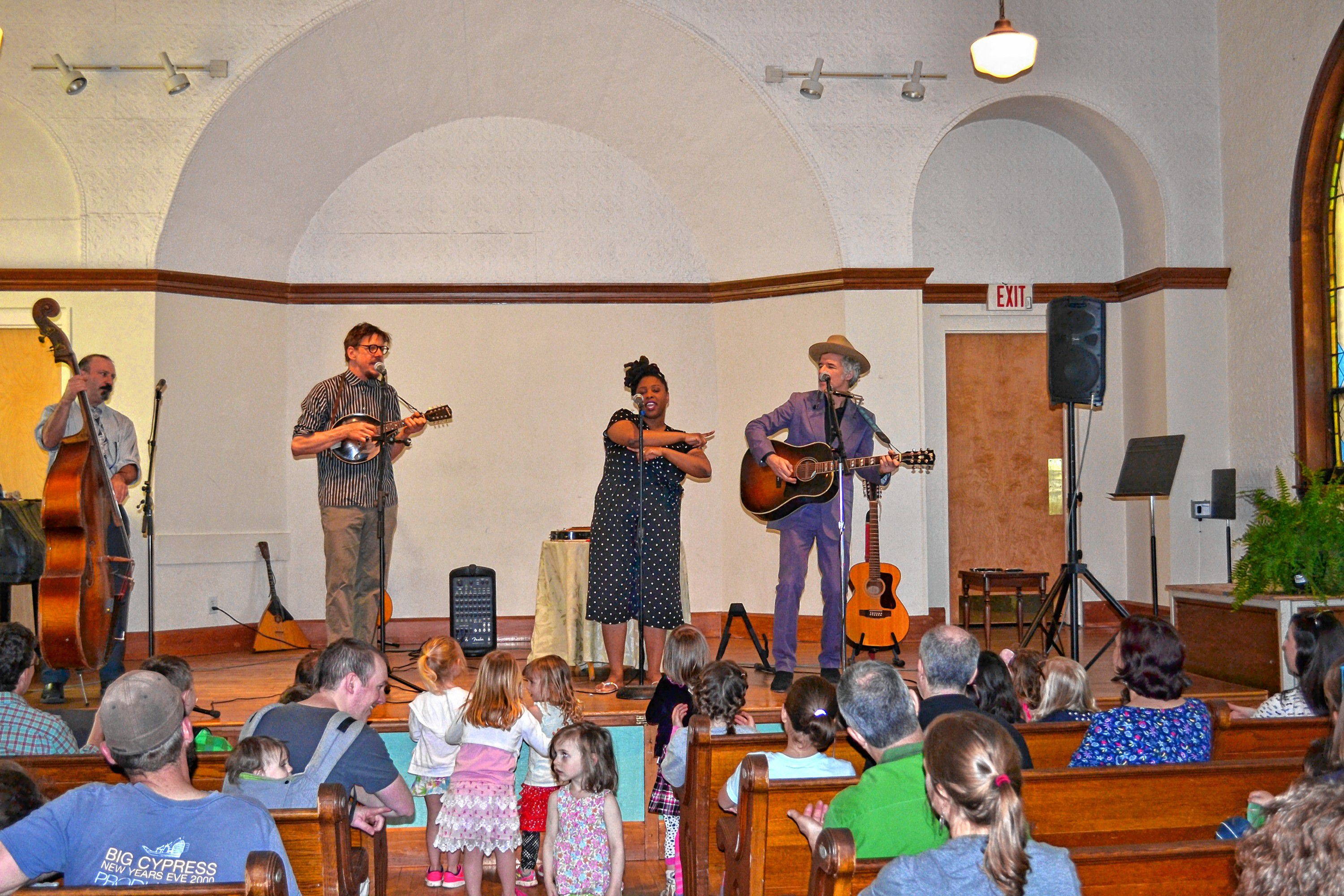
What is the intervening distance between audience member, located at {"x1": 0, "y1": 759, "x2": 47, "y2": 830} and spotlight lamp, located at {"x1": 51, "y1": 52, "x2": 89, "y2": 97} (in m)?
5.91

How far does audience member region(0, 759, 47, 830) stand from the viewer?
2232mm

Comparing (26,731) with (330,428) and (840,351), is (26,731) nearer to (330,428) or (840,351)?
(330,428)

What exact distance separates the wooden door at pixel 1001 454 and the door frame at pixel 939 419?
8cm

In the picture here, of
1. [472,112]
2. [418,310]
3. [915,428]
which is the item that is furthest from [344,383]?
[915,428]

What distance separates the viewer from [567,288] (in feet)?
27.7

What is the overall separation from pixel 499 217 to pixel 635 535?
3.51 meters

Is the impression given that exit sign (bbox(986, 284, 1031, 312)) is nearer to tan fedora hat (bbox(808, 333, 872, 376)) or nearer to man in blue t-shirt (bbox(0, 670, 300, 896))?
tan fedora hat (bbox(808, 333, 872, 376))

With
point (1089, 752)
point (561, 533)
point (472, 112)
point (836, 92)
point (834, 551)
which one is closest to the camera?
point (1089, 752)

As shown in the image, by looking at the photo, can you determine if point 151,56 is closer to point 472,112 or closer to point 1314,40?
point 472,112

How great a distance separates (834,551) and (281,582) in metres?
4.21

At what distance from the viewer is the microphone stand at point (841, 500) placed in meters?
5.51

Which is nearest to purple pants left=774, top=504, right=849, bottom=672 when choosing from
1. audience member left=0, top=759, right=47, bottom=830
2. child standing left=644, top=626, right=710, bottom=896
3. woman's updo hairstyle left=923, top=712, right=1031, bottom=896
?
child standing left=644, top=626, right=710, bottom=896

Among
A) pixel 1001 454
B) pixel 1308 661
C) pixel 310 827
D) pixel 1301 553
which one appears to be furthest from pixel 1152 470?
pixel 310 827

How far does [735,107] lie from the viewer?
771 centimetres
